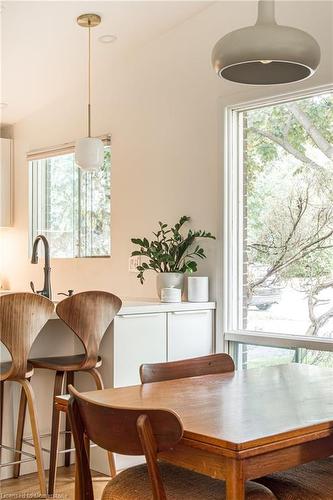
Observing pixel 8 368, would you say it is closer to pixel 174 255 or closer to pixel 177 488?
pixel 174 255

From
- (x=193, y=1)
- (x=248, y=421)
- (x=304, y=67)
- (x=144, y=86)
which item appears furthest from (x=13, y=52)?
(x=248, y=421)

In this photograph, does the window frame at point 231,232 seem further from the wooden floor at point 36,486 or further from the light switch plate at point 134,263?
the wooden floor at point 36,486

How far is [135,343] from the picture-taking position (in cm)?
379

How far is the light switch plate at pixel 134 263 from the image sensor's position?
481 centimetres

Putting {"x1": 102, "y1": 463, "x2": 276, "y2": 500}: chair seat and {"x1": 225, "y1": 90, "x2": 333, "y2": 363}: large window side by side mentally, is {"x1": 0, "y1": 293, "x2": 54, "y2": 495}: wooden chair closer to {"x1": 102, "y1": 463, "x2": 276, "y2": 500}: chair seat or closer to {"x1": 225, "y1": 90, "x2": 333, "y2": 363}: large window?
{"x1": 102, "y1": 463, "x2": 276, "y2": 500}: chair seat

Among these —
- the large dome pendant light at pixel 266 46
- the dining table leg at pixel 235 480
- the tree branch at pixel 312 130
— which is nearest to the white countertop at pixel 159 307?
the tree branch at pixel 312 130

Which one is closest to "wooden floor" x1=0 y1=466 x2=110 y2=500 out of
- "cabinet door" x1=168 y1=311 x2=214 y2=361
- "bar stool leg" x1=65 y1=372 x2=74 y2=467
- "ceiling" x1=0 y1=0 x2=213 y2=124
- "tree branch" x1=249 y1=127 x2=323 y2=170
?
"bar stool leg" x1=65 y1=372 x2=74 y2=467

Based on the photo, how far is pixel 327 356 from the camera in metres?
3.61

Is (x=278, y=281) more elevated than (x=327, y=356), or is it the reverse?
(x=278, y=281)

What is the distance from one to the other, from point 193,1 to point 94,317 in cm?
217

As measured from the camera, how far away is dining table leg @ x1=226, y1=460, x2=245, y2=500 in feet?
5.20

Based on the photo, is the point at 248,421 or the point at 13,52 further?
the point at 13,52

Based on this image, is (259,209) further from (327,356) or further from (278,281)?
(327,356)

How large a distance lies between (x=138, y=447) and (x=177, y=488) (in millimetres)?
322
